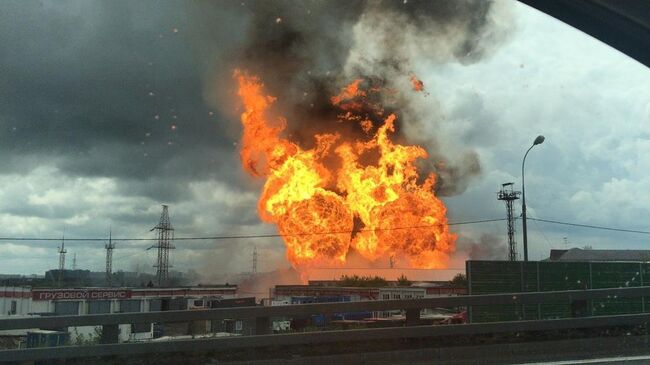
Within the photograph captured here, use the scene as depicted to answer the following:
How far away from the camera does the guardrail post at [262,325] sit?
834cm

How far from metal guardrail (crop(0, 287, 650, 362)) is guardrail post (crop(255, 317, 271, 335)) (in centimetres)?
1

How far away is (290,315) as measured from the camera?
8227mm

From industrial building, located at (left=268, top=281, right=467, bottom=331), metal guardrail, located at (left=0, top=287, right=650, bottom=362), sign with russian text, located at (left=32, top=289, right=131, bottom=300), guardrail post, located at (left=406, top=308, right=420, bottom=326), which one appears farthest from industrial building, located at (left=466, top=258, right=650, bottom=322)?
sign with russian text, located at (left=32, top=289, right=131, bottom=300)

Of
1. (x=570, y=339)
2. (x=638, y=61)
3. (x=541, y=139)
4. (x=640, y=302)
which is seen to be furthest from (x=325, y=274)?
(x=638, y=61)

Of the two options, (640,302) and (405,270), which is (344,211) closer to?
(405,270)

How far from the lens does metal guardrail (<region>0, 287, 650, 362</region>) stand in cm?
753

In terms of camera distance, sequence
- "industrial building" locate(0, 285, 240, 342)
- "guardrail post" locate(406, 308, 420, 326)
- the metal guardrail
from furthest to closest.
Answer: "industrial building" locate(0, 285, 240, 342) < "guardrail post" locate(406, 308, 420, 326) < the metal guardrail

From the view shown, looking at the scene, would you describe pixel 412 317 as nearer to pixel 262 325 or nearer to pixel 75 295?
pixel 262 325

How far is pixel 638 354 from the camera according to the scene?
8.96 meters

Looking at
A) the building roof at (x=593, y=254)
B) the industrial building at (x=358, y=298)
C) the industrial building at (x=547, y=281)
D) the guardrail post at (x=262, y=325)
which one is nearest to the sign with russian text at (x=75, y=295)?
the industrial building at (x=358, y=298)

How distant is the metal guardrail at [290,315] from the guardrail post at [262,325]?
14mm

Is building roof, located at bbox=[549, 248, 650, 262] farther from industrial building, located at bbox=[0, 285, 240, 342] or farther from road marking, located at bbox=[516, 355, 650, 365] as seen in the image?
road marking, located at bbox=[516, 355, 650, 365]

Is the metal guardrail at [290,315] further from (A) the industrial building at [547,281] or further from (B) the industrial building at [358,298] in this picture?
(A) the industrial building at [547,281]

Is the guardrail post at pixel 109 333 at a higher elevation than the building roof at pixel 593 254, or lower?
lower
